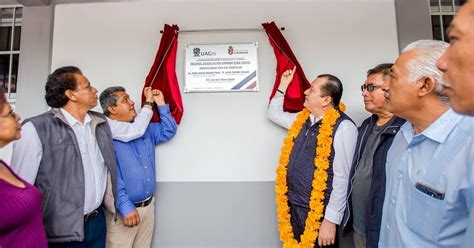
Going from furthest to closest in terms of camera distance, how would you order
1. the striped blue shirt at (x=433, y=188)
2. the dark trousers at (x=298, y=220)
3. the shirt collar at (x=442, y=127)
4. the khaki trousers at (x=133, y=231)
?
the khaki trousers at (x=133, y=231) < the dark trousers at (x=298, y=220) < the shirt collar at (x=442, y=127) < the striped blue shirt at (x=433, y=188)

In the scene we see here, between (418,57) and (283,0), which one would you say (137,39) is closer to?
(283,0)

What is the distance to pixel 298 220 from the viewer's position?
223 cm

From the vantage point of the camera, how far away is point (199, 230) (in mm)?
2715

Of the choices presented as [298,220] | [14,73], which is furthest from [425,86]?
[14,73]

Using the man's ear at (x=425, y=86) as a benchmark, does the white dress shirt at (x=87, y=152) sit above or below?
below

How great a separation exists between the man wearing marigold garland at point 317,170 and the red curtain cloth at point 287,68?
0.21m

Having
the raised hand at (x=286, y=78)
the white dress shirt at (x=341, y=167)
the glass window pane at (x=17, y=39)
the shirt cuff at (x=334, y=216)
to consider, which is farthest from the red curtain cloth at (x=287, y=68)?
the glass window pane at (x=17, y=39)

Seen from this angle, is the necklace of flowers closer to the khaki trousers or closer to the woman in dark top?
the khaki trousers

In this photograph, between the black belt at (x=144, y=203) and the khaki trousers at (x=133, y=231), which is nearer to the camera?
the khaki trousers at (x=133, y=231)

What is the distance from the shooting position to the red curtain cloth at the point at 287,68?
263 cm

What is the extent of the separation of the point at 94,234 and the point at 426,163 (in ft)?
6.10

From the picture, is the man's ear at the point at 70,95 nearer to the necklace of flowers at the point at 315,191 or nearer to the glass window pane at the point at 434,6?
the necklace of flowers at the point at 315,191

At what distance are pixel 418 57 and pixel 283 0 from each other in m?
1.88

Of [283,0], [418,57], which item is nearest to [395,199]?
[418,57]
